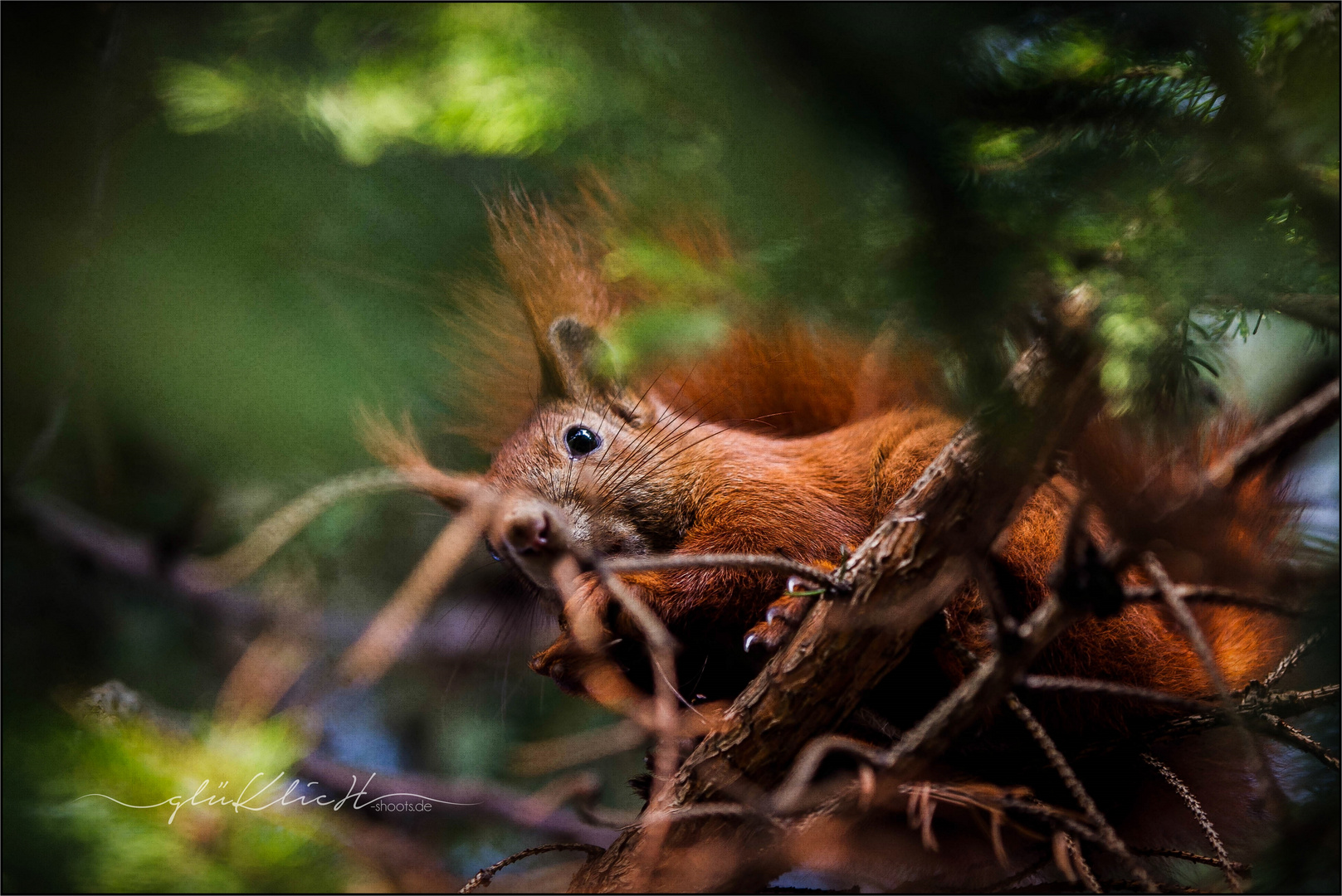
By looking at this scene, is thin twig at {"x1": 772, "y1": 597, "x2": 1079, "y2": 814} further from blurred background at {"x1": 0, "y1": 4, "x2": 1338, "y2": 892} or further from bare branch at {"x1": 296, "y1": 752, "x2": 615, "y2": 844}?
bare branch at {"x1": 296, "y1": 752, "x2": 615, "y2": 844}

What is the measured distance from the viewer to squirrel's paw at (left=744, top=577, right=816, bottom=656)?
825mm

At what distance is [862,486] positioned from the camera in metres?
1.11

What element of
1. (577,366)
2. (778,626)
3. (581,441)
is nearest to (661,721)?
(778,626)

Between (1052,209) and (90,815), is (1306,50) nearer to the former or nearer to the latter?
(1052,209)

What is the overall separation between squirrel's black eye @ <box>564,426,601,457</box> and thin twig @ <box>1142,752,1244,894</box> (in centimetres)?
85

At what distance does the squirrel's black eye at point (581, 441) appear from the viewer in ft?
3.77

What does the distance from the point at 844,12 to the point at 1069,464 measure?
42 cm

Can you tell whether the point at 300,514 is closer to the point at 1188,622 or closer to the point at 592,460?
the point at 592,460

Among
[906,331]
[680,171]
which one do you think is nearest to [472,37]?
[680,171]

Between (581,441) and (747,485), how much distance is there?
10.7 inches

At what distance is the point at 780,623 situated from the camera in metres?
0.83

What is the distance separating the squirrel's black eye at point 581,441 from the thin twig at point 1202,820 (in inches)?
33.4

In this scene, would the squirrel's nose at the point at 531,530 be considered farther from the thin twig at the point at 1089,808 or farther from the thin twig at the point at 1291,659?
the thin twig at the point at 1291,659
